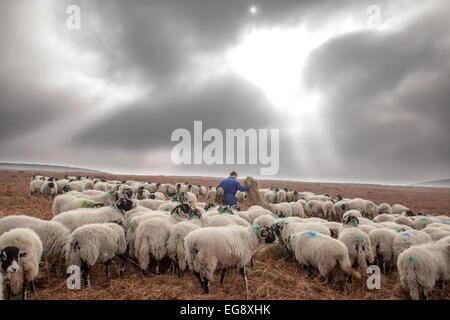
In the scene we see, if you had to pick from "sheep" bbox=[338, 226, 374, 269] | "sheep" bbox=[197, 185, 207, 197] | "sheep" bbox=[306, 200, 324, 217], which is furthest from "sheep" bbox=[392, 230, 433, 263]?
"sheep" bbox=[197, 185, 207, 197]

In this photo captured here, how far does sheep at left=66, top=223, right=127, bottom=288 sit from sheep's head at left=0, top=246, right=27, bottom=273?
101 cm

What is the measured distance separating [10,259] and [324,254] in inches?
251

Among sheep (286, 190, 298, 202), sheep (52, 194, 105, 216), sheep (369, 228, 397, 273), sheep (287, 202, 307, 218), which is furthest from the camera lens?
sheep (286, 190, 298, 202)

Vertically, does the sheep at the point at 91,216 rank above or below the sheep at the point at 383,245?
above

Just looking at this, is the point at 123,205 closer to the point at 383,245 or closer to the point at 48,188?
the point at 383,245

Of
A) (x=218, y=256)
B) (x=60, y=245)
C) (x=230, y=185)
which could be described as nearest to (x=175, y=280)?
(x=218, y=256)

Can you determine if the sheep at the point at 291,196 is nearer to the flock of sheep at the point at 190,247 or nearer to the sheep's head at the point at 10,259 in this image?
the flock of sheep at the point at 190,247

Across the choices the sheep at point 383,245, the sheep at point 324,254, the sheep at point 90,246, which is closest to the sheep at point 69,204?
the sheep at point 90,246

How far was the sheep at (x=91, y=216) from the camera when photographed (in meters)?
6.55

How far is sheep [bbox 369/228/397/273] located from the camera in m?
6.76

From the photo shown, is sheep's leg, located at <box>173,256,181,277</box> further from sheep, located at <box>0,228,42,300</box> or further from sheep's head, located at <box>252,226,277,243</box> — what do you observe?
sheep, located at <box>0,228,42,300</box>

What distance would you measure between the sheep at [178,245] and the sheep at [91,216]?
194 centimetres
